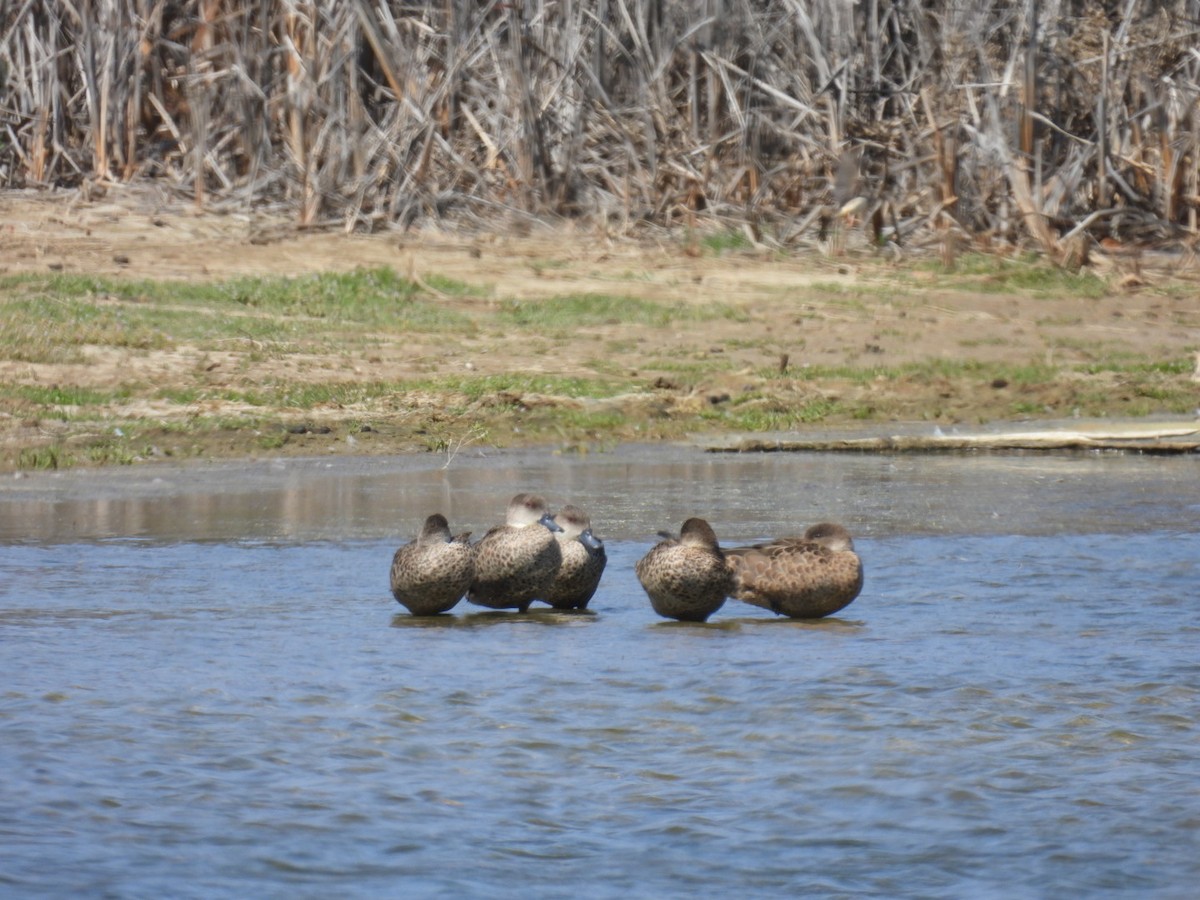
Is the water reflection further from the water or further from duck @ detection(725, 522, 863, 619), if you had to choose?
duck @ detection(725, 522, 863, 619)

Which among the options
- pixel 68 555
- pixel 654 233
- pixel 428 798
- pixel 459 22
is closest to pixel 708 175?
pixel 654 233

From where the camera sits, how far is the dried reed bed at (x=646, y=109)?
19.8m

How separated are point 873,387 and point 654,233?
584 centimetres

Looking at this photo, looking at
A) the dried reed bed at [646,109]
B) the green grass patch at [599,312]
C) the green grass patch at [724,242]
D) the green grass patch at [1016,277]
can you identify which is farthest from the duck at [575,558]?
the dried reed bed at [646,109]

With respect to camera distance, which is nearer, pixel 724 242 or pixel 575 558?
pixel 575 558

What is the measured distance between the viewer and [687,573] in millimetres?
7457

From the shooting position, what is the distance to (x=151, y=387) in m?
13.0

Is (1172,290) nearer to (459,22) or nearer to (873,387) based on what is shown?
(873,387)

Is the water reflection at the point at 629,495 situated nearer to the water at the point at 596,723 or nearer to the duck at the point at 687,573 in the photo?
the water at the point at 596,723

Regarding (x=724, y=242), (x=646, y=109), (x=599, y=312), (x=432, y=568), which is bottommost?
(x=432, y=568)

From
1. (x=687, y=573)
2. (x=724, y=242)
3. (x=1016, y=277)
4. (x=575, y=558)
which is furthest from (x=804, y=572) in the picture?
(x=724, y=242)

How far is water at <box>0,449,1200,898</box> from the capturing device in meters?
4.78

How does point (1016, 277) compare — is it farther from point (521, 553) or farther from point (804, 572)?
point (521, 553)

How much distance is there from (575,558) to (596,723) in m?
1.88
